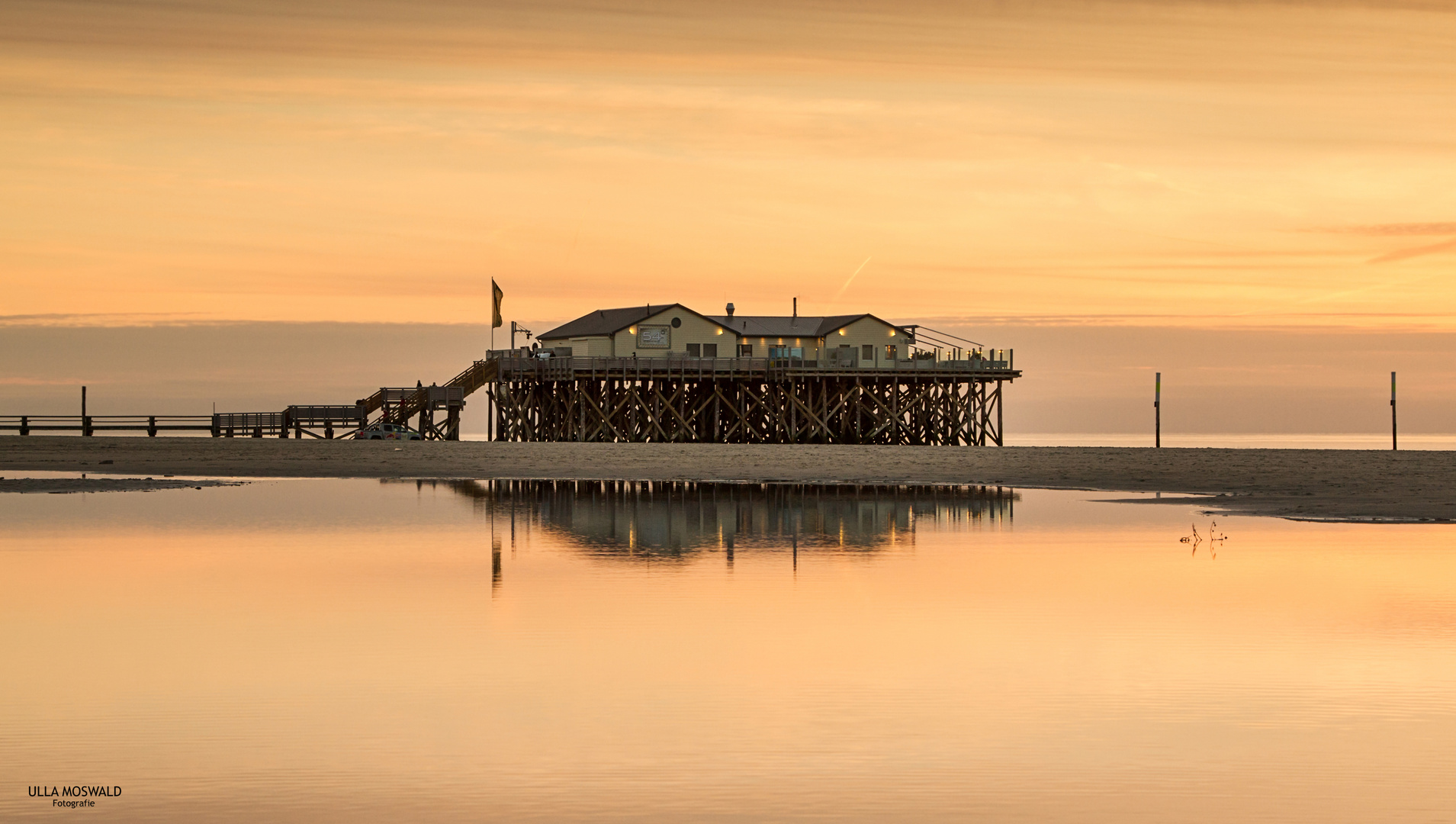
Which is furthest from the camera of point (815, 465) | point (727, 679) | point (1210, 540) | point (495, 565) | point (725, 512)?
point (815, 465)

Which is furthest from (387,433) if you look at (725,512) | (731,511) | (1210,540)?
(1210,540)

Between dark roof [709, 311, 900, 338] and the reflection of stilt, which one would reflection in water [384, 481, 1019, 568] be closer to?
the reflection of stilt

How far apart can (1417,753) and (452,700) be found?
24.2 ft

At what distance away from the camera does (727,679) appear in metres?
14.1

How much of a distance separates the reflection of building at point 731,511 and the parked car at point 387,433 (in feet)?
80.2

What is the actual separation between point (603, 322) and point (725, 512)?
173ft

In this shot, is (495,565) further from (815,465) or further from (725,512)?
(815,465)

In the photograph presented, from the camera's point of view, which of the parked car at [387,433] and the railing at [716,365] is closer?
the parked car at [387,433]

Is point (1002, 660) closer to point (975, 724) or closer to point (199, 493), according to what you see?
point (975, 724)

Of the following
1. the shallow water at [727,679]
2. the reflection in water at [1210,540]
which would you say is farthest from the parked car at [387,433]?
the reflection in water at [1210,540]

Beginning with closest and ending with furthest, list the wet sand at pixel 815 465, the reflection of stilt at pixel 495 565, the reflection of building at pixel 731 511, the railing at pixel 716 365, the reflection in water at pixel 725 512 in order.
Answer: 1. the reflection of stilt at pixel 495 565
2. the reflection in water at pixel 725 512
3. the reflection of building at pixel 731 511
4. the wet sand at pixel 815 465
5. the railing at pixel 716 365

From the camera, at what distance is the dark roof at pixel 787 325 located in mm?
87875

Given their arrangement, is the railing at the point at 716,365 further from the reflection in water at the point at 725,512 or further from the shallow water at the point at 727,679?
the shallow water at the point at 727,679

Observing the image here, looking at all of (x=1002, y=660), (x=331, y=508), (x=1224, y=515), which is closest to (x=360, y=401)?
(x=331, y=508)
